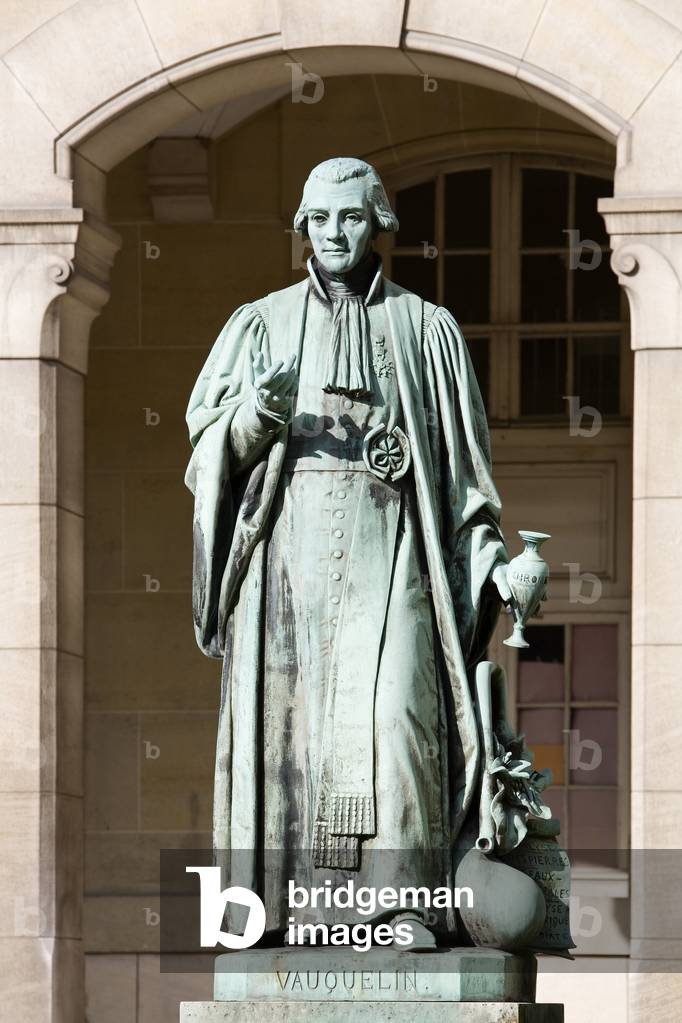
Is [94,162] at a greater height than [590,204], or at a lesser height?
lesser

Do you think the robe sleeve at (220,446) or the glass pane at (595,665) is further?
the glass pane at (595,665)

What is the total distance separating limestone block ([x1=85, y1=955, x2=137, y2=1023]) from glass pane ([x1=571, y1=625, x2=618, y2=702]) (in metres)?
3.74

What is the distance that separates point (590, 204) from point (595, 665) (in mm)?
3372

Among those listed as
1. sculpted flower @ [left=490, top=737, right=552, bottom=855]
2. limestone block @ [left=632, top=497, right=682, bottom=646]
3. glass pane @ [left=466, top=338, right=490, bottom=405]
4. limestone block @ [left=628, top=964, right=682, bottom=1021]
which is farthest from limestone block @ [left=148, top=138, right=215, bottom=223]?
sculpted flower @ [left=490, top=737, right=552, bottom=855]

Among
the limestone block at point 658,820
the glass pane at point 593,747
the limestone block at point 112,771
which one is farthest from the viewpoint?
the limestone block at point 112,771

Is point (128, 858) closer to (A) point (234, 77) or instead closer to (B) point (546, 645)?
(B) point (546, 645)

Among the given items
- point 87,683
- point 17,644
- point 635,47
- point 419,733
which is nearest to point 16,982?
point 17,644

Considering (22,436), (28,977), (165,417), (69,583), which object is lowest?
(28,977)

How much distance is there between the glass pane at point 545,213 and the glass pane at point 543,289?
0.43ft

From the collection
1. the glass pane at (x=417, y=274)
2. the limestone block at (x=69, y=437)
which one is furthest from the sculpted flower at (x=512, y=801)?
the glass pane at (x=417, y=274)

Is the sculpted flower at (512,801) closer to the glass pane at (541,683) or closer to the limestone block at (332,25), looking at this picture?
the limestone block at (332,25)

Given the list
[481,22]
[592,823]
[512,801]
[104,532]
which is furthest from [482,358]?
[512,801]

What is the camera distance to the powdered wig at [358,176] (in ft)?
29.1

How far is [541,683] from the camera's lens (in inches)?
782
